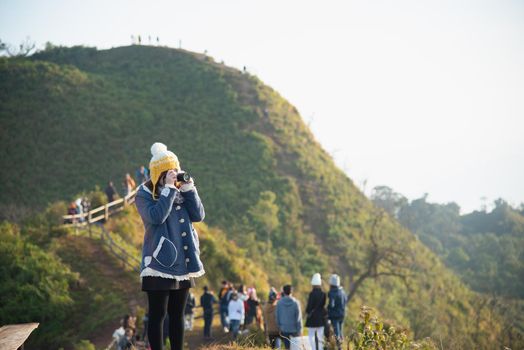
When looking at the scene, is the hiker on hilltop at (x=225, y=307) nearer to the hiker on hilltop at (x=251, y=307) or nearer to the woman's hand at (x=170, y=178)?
the hiker on hilltop at (x=251, y=307)

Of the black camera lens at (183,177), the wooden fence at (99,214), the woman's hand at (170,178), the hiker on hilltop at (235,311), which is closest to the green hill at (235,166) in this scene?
the wooden fence at (99,214)

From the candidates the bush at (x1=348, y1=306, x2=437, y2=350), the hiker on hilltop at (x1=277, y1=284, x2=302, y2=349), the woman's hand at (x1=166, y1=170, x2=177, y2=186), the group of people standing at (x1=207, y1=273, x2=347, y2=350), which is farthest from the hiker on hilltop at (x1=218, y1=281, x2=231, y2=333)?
the woman's hand at (x1=166, y1=170, x2=177, y2=186)

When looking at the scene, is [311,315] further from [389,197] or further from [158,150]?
[389,197]

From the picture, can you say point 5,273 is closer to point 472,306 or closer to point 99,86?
point 472,306

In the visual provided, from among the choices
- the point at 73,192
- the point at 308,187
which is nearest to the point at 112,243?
the point at 73,192

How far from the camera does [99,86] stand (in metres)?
56.9

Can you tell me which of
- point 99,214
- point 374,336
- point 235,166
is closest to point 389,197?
point 235,166

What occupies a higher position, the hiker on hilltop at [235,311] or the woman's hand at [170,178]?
the woman's hand at [170,178]

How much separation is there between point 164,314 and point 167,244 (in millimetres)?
652

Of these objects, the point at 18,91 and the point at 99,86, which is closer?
the point at 18,91

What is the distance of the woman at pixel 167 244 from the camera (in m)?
4.58

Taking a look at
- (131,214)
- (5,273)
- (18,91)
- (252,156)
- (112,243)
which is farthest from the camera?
(18,91)

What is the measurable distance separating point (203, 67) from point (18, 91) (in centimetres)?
2151

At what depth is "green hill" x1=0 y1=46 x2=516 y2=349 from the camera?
33.6 m
